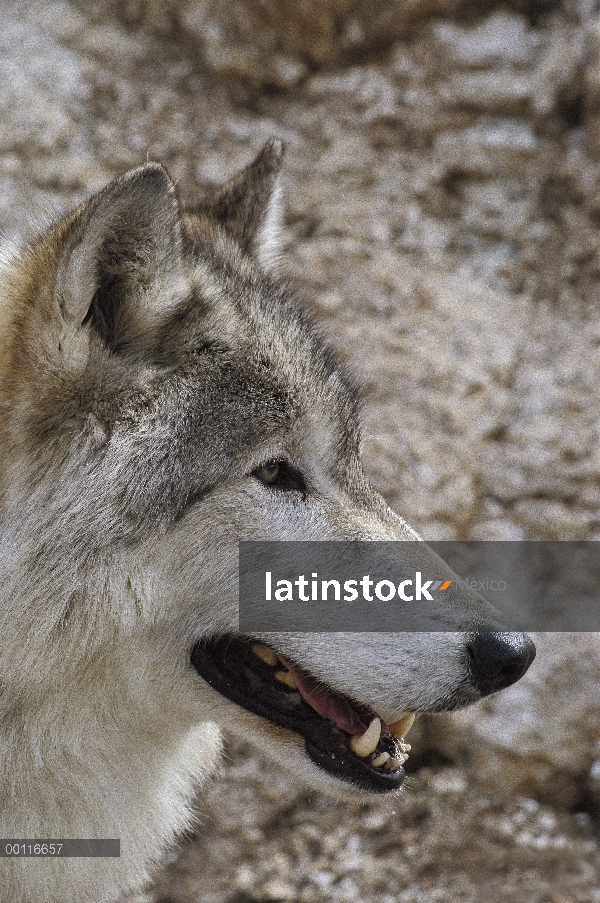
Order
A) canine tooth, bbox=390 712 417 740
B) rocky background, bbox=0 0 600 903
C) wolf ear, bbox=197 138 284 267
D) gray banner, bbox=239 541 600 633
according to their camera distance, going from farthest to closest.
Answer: rocky background, bbox=0 0 600 903, wolf ear, bbox=197 138 284 267, canine tooth, bbox=390 712 417 740, gray banner, bbox=239 541 600 633

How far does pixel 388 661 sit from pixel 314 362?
0.92 metres

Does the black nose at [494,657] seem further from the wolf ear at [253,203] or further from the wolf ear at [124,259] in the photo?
the wolf ear at [253,203]

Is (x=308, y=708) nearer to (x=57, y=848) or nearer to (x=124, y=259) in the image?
(x=57, y=848)

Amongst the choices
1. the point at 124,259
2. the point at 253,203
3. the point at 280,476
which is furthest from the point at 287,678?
the point at 253,203

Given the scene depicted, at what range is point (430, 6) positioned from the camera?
5.38 meters

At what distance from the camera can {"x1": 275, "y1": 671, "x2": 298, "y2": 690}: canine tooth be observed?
A: 2.52 metres

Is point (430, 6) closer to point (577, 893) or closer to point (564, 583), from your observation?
point (564, 583)

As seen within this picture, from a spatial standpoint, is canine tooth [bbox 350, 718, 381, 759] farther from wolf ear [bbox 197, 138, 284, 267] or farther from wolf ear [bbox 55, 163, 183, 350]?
wolf ear [bbox 197, 138, 284, 267]

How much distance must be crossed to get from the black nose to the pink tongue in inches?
15.3

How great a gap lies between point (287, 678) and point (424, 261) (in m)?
3.31

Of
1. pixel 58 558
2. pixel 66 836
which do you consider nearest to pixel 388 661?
pixel 58 558

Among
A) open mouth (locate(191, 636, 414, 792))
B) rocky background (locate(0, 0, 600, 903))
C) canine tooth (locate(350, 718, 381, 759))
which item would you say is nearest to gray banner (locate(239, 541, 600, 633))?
open mouth (locate(191, 636, 414, 792))

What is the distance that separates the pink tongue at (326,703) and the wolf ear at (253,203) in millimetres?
1564

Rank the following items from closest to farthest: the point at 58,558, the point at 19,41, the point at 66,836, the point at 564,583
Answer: the point at 58,558, the point at 66,836, the point at 564,583, the point at 19,41
